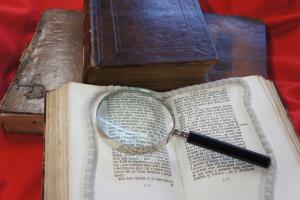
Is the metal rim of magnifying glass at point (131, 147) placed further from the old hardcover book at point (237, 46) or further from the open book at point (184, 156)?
the old hardcover book at point (237, 46)

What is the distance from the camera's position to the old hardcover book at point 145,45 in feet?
3.01

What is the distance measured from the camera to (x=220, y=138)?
2.90 feet

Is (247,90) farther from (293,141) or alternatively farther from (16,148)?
(16,148)

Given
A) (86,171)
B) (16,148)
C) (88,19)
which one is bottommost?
(16,148)

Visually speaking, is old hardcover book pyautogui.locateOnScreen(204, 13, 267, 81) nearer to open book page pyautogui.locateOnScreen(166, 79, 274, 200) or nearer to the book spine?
open book page pyautogui.locateOnScreen(166, 79, 274, 200)

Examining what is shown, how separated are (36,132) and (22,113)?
0.24 ft

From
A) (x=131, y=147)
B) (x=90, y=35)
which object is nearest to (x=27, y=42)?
(x=90, y=35)

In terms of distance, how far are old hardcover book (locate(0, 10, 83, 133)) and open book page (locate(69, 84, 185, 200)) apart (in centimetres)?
14

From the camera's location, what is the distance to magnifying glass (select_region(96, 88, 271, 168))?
83cm

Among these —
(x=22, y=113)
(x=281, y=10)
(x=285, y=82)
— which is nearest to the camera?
(x=22, y=113)

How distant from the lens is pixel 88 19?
1014 mm

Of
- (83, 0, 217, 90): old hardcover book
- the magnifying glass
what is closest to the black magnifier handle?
the magnifying glass

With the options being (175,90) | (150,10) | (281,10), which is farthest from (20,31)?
(281,10)

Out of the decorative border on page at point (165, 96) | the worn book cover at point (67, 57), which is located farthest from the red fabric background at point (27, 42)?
the decorative border on page at point (165, 96)
